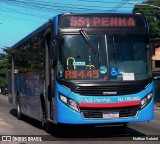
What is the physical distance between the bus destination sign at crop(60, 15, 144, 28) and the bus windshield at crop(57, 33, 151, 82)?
33 cm

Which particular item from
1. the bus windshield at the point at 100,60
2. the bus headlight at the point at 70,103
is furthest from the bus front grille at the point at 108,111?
the bus windshield at the point at 100,60

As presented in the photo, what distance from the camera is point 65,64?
37.6 ft

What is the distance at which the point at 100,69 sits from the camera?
11.4 meters

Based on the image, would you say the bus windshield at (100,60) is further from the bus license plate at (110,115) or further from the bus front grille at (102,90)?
the bus license plate at (110,115)

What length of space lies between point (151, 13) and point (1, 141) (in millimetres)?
41895

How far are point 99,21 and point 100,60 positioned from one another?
3.64 feet

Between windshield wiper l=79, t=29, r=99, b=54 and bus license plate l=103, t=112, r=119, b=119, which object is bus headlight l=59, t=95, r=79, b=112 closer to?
bus license plate l=103, t=112, r=119, b=119

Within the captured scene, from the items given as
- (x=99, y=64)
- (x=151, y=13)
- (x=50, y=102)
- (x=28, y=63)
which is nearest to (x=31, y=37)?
(x=28, y=63)

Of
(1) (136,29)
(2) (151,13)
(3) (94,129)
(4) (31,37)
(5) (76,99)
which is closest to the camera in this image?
(5) (76,99)

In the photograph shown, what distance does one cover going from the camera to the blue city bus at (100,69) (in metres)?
11.3

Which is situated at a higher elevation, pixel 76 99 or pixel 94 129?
pixel 76 99

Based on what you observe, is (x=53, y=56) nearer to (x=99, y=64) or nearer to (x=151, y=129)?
(x=99, y=64)

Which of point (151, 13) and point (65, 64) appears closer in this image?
point (65, 64)

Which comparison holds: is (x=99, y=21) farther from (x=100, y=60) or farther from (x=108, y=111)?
(x=108, y=111)
